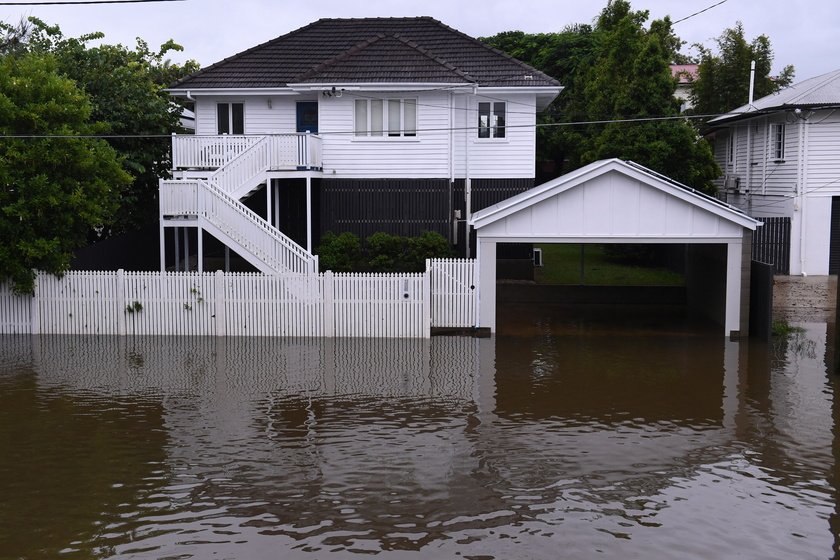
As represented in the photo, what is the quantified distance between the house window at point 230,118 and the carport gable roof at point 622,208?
1060 cm

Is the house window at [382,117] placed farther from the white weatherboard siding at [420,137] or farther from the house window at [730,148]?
the house window at [730,148]

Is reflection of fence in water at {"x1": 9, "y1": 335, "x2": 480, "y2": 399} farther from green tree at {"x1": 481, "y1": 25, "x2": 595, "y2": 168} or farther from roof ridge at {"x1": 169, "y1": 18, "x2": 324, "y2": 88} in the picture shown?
green tree at {"x1": 481, "y1": 25, "x2": 595, "y2": 168}

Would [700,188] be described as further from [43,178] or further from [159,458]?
[159,458]

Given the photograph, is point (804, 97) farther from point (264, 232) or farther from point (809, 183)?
point (264, 232)

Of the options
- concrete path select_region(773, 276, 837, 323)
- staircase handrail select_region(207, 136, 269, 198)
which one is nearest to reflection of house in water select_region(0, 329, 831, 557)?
concrete path select_region(773, 276, 837, 323)

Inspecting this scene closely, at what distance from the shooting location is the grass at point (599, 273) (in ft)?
102

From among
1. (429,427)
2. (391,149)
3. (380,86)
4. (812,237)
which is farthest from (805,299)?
(429,427)

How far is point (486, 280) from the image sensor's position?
22.6 metres

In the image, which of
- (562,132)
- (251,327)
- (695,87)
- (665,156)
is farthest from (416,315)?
(695,87)

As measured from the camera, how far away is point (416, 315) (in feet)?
73.4

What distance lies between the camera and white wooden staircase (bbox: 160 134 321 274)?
76.5 feet

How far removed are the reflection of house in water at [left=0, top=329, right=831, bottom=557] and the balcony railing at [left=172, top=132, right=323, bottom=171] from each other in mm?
6357

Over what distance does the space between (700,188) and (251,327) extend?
17.6m

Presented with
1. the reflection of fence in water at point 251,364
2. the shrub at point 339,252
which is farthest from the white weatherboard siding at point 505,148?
the reflection of fence in water at point 251,364
